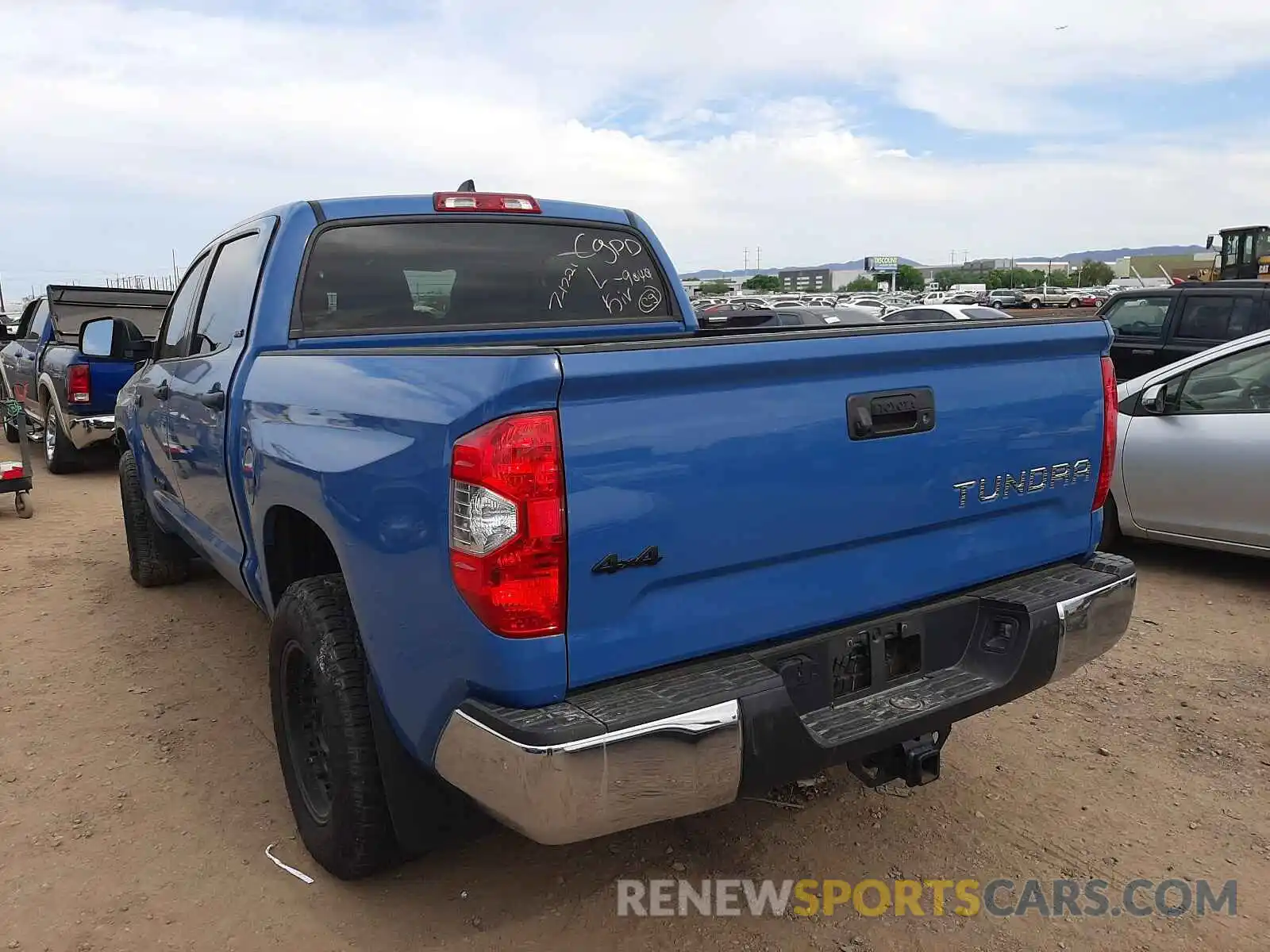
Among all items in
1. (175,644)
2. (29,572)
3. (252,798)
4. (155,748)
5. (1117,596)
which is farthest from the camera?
(29,572)

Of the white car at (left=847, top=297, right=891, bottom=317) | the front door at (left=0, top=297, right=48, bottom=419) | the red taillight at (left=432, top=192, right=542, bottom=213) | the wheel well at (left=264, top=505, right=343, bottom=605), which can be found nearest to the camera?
the wheel well at (left=264, top=505, right=343, bottom=605)

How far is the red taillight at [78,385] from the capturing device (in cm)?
949

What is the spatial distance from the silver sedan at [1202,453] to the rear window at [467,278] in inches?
128

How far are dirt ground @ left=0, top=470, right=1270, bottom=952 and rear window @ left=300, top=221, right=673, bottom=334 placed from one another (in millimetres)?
1739

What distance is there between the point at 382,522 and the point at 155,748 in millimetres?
2201

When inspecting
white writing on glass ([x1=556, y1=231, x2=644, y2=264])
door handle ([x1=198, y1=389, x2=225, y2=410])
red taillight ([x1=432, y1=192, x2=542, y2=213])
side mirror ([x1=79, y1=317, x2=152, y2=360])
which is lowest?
door handle ([x1=198, y1=389, x2=225, y2=410])

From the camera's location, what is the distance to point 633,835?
3.07m

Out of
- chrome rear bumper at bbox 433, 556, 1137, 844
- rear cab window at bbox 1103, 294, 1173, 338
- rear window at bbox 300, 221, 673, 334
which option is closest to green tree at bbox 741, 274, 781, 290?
rear cab window at bbox 1103, 294, 1173, 338

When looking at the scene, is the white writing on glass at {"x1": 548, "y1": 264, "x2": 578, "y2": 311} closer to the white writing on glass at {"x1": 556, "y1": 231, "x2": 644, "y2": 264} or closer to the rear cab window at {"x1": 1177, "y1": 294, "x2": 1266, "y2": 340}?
the white writing on glass at {"x1": 556, "y1": 231, "x2": 644, "y2": 264}

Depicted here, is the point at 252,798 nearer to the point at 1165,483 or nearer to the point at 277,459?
the point at 277,459

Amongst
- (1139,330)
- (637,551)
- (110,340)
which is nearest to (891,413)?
(637,551)

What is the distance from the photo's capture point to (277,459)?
9.26 ft

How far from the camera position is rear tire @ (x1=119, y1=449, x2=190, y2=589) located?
557 cm

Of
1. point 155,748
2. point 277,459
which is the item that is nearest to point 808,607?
point 277,459
